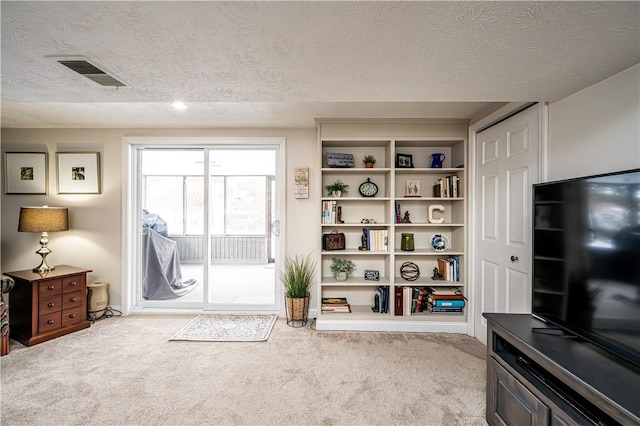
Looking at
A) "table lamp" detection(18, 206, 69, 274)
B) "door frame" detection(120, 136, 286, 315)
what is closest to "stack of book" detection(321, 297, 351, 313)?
"door frame" detection(120, 136, 286, 315)

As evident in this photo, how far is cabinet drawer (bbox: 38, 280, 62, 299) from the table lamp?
237 millimetres

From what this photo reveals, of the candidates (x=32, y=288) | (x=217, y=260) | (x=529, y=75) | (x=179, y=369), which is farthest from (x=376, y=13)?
(x=32, y=288)

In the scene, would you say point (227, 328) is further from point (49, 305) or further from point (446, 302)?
point (446, 302)

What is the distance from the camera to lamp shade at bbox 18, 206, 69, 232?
3.03 meters

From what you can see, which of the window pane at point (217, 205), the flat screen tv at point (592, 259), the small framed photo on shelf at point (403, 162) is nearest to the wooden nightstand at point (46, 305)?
the window pane at point (217, 205)

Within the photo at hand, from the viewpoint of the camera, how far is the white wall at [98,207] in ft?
11.6

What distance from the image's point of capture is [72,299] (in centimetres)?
306

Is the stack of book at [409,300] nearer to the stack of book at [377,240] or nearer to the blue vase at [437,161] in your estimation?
the stack of book at [377,240]

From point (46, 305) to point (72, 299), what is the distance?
219 mm

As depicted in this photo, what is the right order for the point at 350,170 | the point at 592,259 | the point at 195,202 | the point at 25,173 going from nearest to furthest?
the point at 592,259 → the point at 350,170 → the point at 25,173 → the point at 195,202

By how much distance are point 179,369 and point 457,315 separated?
280 centimetres

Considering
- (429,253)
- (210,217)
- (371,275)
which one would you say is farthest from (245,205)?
(429,253)

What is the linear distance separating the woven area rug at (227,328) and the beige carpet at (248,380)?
0.34ft

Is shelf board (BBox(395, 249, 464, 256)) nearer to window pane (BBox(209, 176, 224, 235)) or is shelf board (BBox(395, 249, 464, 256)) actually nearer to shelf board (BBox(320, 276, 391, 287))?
shelf board (BBox(320, 276, 391, 287))
